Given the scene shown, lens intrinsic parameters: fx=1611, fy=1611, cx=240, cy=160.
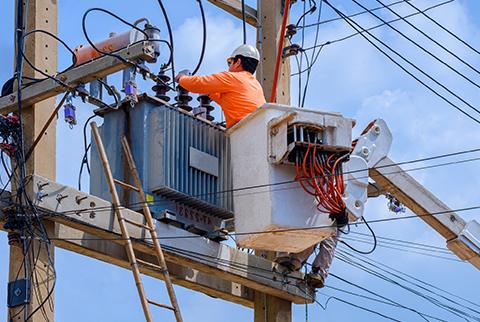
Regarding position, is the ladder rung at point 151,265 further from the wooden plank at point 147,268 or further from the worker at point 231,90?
the worker at point 231,90

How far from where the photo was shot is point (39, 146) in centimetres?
1402

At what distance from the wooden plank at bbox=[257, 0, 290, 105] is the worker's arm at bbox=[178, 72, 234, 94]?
65.9 inches

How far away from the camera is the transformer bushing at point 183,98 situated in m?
15.4

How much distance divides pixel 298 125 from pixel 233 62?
1586mm

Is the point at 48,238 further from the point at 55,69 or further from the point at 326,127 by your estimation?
the point at 326,127

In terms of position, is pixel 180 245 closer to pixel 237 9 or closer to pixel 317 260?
pixel 317 260

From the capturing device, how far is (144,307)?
1373cm

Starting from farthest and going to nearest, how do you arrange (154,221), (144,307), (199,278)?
(199,278) < (154,221) < (144,307)

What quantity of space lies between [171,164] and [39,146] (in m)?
1.38

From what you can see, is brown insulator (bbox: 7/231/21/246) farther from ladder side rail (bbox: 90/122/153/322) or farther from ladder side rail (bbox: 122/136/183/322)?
ladder side rail (bbox: 122/136/183/322)

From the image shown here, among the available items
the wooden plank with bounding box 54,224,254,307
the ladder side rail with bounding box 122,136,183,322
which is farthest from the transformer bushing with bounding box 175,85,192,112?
the wooden plank with bounding box 54,224,254,307

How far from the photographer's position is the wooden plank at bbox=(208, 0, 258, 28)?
55.8ft

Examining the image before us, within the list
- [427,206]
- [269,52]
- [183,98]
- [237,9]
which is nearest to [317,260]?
[427,206]

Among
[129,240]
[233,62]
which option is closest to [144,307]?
[129,240]
